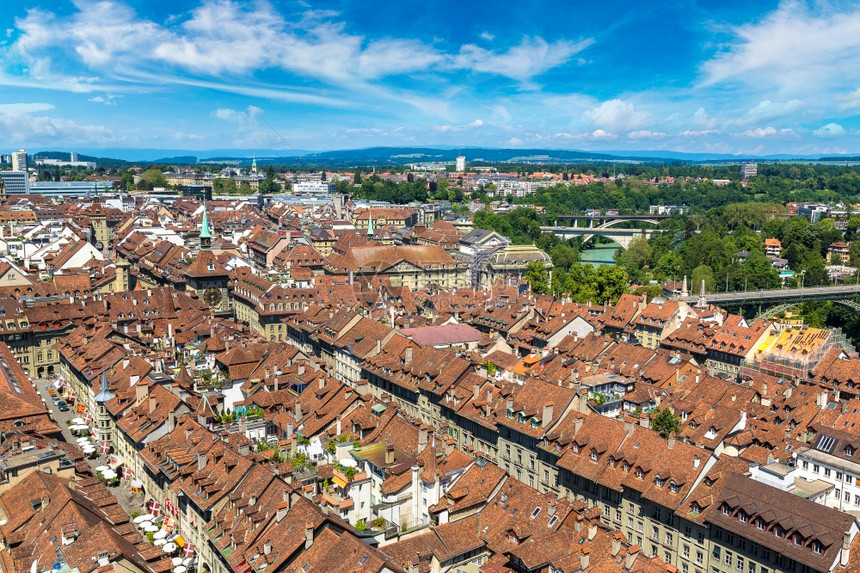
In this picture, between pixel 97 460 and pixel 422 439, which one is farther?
pixel 97 460

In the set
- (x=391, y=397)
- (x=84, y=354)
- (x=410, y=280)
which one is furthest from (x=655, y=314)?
(x=84, y=354)

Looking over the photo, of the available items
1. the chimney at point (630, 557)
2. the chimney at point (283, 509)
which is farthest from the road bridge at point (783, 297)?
the chimney at point (283, 509)

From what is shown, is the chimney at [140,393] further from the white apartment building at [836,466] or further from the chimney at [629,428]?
the white apartment building at [836,466]

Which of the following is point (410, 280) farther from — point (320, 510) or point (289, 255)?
point (320, 510)

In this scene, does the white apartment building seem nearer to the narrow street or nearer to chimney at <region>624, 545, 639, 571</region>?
chimney at <region>624, 545, 639, 571</region>

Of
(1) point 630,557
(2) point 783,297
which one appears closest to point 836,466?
(1) point 630,557

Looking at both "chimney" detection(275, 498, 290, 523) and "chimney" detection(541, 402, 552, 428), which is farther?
"chimney" detection(541, 402, 552, 428)

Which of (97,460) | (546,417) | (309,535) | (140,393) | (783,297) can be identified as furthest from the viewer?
(783,297)

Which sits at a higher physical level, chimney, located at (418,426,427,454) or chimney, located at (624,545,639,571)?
chimney, located at (418,426,427,454)

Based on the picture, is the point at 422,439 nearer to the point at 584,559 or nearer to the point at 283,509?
the point at 283,509

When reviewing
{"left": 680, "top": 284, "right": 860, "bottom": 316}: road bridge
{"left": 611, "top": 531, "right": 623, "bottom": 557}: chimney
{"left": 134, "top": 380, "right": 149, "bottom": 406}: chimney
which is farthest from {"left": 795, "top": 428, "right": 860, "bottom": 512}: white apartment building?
{"left": 680, "top": 284, "right": 860, "bottom": 316}: road bridge
